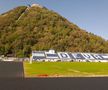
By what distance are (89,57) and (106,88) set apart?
142m

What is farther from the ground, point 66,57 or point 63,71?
point 66,57

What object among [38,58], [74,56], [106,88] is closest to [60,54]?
[74,56]

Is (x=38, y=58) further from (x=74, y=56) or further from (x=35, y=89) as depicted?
(x=35, y=89)

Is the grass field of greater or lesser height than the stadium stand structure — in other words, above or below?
below

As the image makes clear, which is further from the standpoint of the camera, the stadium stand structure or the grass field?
the stadium stand structure

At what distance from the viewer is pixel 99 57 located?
18338 centimetres

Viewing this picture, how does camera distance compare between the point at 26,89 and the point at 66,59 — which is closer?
the point at 26,89

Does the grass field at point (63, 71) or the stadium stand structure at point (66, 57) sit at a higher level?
the stadium stand structure at point (66, 57)

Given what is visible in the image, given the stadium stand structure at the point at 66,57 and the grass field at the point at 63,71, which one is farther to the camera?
the stadium stand structure at the point at 66,57

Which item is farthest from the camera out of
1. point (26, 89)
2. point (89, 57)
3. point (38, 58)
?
point (89, 57)

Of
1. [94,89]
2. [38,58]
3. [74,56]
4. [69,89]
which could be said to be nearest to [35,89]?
[69,89]

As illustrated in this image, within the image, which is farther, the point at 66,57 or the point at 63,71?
the point at 66,57

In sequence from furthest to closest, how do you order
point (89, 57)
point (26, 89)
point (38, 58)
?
point (89, 57) → point (38, 58) → point (26, 89)

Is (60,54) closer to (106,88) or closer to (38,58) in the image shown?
(38,58)
